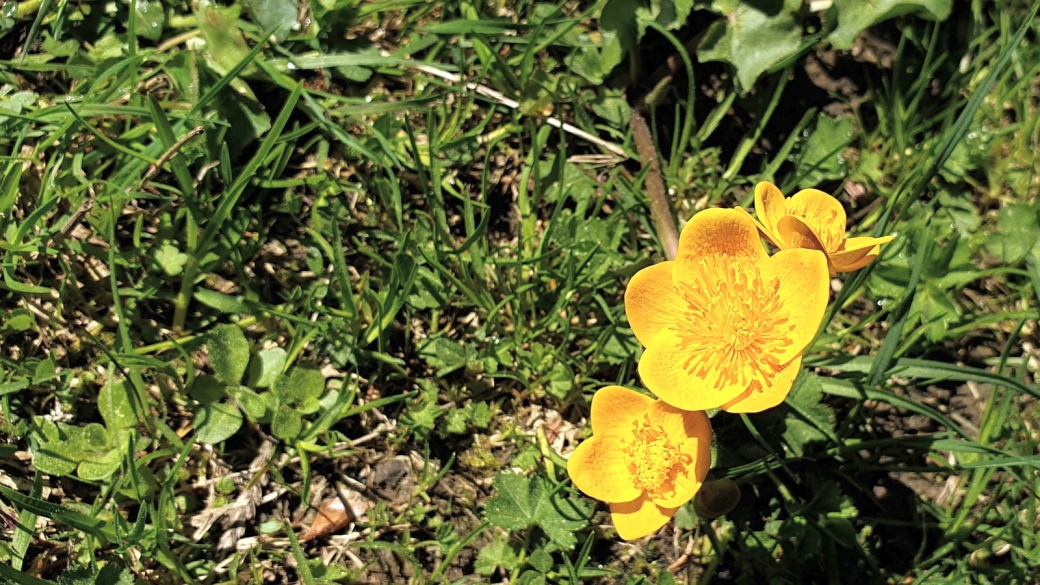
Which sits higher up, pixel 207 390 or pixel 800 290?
pixel 800 290

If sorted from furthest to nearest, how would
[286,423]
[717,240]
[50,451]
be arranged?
[286,423] < [50,451] < [717,240]

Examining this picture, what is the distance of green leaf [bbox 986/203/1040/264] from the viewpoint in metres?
2.62

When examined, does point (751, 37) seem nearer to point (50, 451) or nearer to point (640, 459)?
point (640, 459)

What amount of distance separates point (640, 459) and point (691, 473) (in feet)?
0.42

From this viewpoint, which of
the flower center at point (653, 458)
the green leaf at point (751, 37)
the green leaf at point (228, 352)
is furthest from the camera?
the green leaf at point (751, 37)

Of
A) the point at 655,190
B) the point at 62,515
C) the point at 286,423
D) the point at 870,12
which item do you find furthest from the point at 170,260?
the point at 870,12

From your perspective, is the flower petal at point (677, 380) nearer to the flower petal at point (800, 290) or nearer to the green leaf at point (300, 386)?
the flower petal at point (800, 290)

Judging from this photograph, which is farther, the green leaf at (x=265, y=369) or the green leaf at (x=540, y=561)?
the green leaf at (x=265, y=369)

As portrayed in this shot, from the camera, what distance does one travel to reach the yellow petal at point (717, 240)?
192cm

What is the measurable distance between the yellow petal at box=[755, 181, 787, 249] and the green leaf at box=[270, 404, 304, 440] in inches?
54.1

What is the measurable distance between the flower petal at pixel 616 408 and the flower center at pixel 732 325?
17 centimetres

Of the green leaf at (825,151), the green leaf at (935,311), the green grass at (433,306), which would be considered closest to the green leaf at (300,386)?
the green grass at (433,306)

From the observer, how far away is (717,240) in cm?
197

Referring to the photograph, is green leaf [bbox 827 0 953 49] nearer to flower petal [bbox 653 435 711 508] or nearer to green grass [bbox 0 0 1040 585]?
green grass [bbox 0 0 1040 585]
